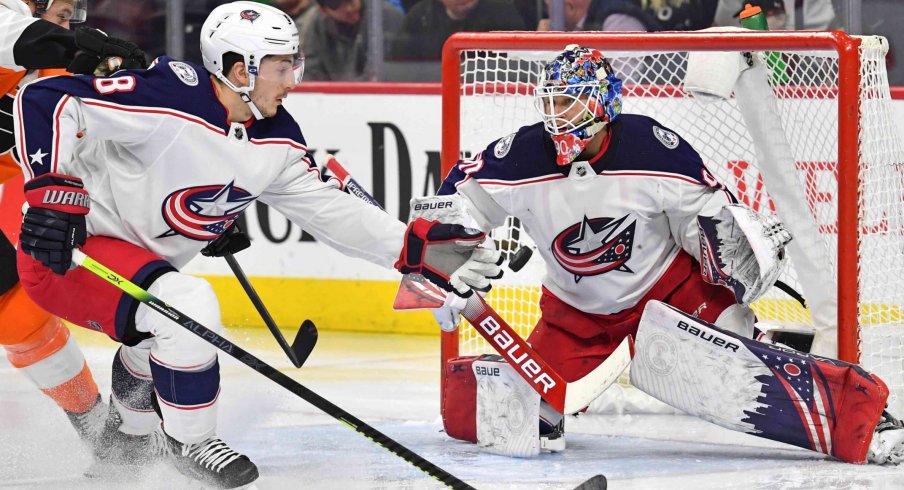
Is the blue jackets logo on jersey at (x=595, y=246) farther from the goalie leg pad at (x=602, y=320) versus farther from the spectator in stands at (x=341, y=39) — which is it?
the spectator in stands at (x=341, y=39)

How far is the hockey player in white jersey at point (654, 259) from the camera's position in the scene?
3234 millimetres

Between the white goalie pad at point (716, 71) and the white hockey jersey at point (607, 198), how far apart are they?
46 cm

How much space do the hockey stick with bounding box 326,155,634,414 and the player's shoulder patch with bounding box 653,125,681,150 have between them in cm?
54

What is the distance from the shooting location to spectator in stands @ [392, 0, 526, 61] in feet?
16.7

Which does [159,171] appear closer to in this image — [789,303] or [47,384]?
[47,384]

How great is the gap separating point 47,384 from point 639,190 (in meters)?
1.53

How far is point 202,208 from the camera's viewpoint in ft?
10.2

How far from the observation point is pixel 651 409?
3936 mm

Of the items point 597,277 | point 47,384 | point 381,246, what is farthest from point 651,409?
point 47,384

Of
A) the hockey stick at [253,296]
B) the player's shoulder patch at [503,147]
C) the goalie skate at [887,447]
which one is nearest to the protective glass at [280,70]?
the hockey stick at [253,296]

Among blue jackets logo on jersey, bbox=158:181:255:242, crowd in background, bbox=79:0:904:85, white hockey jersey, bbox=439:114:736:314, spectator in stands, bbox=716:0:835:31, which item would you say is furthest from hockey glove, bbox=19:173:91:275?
spectator in stands, bbox=716:0:835:31

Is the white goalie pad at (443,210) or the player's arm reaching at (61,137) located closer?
the player's arm reaching at (61,137)

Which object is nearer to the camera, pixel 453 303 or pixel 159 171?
pixel 159 171

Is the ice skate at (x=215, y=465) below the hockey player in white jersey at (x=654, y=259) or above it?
below
